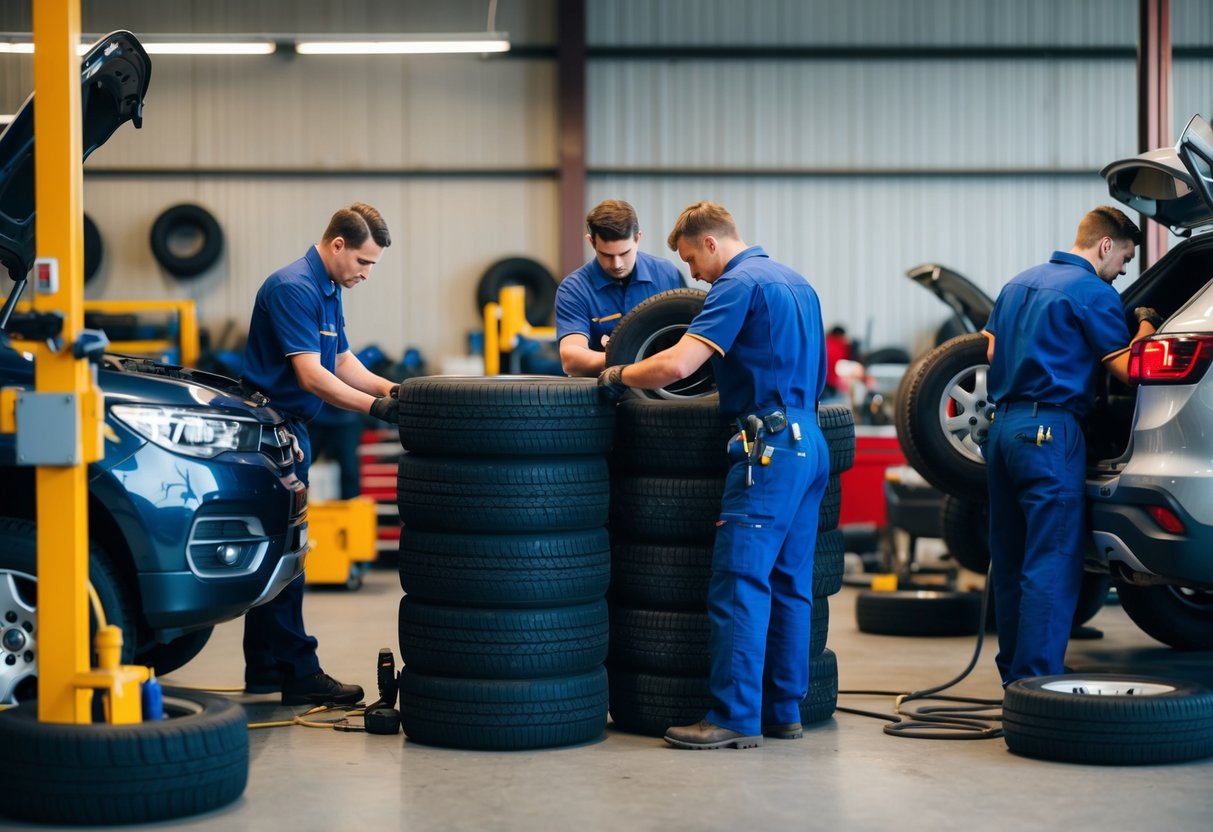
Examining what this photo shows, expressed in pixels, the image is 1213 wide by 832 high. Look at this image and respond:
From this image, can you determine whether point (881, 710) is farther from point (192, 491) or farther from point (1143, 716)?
point (192, 491)

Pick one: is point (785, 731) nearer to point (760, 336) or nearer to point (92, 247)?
point (760, 336)

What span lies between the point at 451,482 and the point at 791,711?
4.47 feet

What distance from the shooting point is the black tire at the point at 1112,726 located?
4109mm

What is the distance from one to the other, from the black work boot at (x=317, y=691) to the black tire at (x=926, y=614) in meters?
2.97

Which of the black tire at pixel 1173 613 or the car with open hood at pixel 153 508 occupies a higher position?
the car with open hood at pixel 153 508

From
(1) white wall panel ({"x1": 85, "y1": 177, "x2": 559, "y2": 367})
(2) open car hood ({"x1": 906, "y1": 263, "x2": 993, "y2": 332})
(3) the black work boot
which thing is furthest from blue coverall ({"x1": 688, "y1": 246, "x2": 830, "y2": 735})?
(1) white wall panel ({"x1": 85, "y1": 177, "x2": 559, "y2": 367})

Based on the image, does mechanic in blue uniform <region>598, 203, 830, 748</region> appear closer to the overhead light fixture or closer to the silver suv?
the silver suv

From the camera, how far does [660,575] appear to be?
4.59 meters

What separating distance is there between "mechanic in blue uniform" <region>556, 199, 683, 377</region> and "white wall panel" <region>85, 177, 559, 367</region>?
345 inches

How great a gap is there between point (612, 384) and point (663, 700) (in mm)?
1066

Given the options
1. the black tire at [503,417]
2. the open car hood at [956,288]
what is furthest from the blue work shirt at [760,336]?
the open car hood at [956,288]

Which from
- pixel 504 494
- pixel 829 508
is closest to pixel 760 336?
pixel 829 508

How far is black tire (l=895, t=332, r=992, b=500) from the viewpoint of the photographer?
19.9 ft

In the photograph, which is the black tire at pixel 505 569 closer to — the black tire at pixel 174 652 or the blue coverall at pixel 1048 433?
the black tire at pixel 174 652
